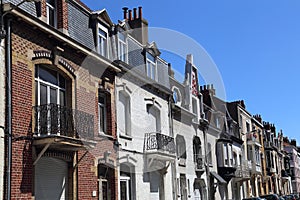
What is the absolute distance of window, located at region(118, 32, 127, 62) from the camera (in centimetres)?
1910

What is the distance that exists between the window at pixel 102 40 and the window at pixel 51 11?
9.51ft

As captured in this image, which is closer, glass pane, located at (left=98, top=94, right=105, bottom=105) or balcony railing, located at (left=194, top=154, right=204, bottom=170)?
glass pane, located at (left=98, top=94, right=105, bottom=105)

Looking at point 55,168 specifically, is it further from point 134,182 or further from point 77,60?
point 134,182

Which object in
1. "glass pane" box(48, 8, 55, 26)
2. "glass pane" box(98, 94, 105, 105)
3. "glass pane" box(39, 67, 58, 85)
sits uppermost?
"glass pane" box(48, 8, 55, 26)

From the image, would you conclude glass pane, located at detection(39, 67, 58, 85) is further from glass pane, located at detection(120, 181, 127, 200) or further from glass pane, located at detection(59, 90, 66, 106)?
glass pane, located at detection(120, 181, 127, 200)

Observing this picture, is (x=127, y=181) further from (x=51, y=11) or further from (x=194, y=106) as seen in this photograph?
(x=194, y=106)

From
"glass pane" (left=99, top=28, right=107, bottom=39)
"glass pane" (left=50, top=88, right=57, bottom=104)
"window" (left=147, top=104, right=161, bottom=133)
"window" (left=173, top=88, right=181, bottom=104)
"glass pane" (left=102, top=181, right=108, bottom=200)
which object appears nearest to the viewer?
"glass pane" (left=50, top=88, right=57, bottom=104)

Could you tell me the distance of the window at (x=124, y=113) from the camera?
1891cm

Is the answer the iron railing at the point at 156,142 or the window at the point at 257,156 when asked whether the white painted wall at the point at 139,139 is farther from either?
the window at the point at 257,156

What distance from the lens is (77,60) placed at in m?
15.8

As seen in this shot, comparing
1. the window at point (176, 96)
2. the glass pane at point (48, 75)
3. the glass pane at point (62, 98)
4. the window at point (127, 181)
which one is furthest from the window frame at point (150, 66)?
the glass pane at point (48, 75)

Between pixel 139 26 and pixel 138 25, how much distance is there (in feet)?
0.26

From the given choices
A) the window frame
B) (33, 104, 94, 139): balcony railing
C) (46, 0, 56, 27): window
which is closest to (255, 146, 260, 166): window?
the window frame

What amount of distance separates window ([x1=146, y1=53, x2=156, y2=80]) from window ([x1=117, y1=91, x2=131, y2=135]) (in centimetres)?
279
